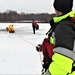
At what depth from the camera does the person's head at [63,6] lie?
8.50 ft

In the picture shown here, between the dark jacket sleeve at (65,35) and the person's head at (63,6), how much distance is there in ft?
0.66

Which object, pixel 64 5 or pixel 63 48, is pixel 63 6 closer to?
pixel 64 5

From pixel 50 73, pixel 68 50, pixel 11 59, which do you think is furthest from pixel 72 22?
pixel 11 59

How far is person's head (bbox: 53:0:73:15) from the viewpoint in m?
2.59

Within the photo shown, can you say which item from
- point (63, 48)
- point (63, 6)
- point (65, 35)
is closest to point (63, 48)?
point (63, 48)

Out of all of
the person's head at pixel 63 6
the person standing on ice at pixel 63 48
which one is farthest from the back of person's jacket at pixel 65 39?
the person's head at pixel 63 6

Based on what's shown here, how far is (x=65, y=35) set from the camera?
2311 millimetres

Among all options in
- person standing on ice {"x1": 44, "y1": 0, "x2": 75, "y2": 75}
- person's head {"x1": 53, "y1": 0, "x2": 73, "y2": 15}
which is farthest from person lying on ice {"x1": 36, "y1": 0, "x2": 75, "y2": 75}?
person's head {"x1": 53, "y1": 0, "x2": 73, "y2": 15}

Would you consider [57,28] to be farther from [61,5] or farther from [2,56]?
[2,56]

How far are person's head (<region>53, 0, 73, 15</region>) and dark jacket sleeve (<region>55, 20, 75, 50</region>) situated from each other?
0.20 m

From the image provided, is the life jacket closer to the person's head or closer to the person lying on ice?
the person lying on ice

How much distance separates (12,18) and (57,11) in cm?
12419

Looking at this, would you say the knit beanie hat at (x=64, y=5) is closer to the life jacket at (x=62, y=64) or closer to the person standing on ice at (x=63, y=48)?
the person standing on ice at (x=63, y=48)

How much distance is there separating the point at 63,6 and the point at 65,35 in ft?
1.28
